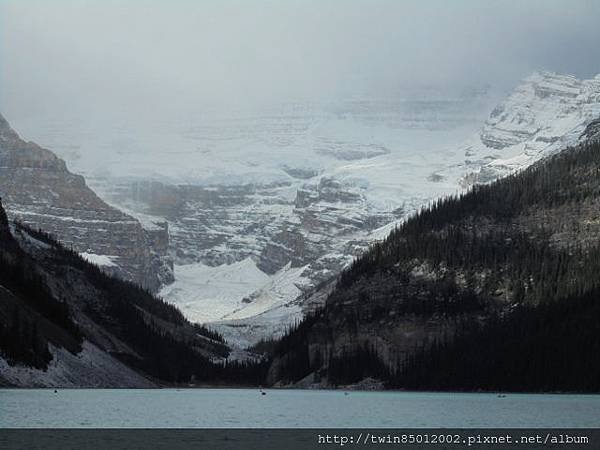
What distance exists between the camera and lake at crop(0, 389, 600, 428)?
127688 millimetres

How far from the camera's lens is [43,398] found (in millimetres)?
154625

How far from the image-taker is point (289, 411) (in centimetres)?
15888

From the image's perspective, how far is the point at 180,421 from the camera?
433 feet

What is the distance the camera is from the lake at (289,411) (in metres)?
128
